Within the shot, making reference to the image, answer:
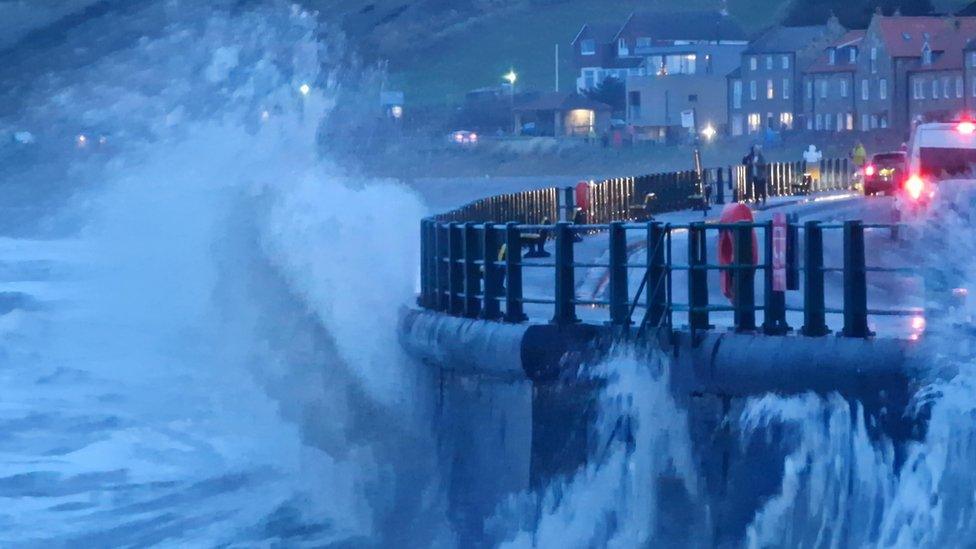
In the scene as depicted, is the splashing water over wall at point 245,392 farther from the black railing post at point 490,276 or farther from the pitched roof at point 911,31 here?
the pitched roof at point 911,31

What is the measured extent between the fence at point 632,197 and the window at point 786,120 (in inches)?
2555

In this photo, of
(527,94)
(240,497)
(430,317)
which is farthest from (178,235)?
(527,94)

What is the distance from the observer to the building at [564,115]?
152 m

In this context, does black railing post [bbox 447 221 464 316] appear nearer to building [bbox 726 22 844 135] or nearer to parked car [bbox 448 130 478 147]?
building [bbox 726 22 844 135]

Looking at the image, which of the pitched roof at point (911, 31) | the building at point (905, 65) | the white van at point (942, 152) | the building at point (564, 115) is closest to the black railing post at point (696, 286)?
the white van at point (942, 152)

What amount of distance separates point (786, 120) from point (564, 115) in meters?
28.4

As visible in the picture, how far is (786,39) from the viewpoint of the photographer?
137000 millimetres

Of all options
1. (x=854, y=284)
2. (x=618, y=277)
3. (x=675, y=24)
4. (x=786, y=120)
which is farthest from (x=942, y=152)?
(x=675, y=24)

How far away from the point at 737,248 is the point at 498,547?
2.98 metres

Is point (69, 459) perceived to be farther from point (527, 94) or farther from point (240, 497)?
point (527, 94)

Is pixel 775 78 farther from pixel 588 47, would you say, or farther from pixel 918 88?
pixel 588 47

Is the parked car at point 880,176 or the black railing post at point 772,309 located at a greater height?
the parked car at point 880,176

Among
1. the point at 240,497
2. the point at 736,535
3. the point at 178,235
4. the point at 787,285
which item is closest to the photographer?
the point at 736,535

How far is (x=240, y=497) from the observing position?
69.5 feet
